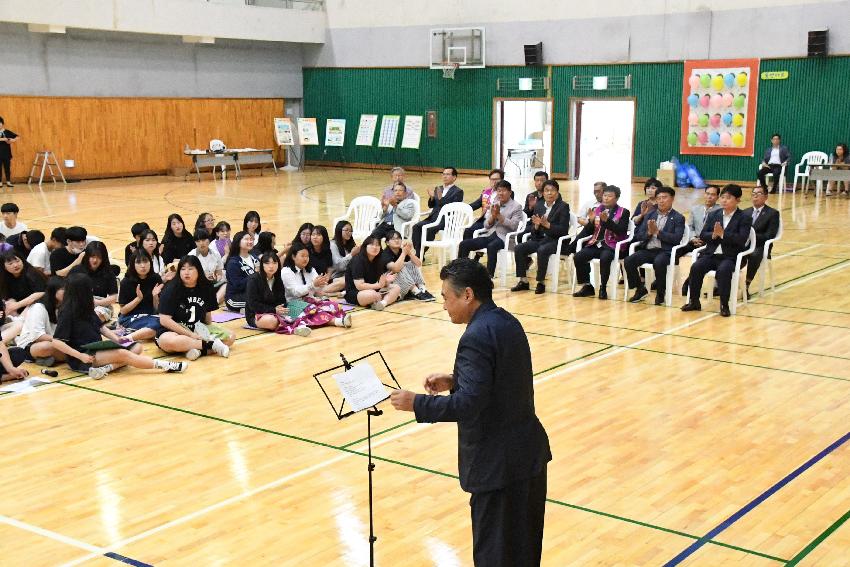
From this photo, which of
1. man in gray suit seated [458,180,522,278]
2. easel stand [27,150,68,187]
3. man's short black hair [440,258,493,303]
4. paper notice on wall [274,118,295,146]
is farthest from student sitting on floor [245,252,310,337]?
paper notice on wall [274,118,295,146]

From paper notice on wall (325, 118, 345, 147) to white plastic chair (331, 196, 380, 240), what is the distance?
1630cm

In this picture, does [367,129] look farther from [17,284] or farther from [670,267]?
[17,284]

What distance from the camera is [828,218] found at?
18.3 metres

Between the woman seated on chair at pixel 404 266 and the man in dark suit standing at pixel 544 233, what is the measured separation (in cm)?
128

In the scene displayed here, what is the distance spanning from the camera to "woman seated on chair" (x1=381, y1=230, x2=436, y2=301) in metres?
11.4

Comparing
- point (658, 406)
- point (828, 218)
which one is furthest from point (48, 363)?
point (828, 218)

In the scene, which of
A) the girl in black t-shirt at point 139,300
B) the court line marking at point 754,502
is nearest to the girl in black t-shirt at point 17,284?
the girl in black t-shirt at point 139,300

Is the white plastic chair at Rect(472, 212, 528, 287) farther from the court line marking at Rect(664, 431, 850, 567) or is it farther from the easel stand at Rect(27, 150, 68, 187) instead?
the easel stand at Rect(27, 150, 68, 187)

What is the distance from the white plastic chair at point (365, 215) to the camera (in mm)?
14641

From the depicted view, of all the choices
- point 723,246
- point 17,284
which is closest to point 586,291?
point 723,246

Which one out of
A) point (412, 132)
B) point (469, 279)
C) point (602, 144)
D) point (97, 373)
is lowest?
point (97, 373)

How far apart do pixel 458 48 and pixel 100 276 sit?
19.4m

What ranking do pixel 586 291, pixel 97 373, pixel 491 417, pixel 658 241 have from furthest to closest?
pixel 586 291 → pixel 658 241 → pixel 97 373 → pixel 491 417

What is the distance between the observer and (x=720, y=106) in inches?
950
